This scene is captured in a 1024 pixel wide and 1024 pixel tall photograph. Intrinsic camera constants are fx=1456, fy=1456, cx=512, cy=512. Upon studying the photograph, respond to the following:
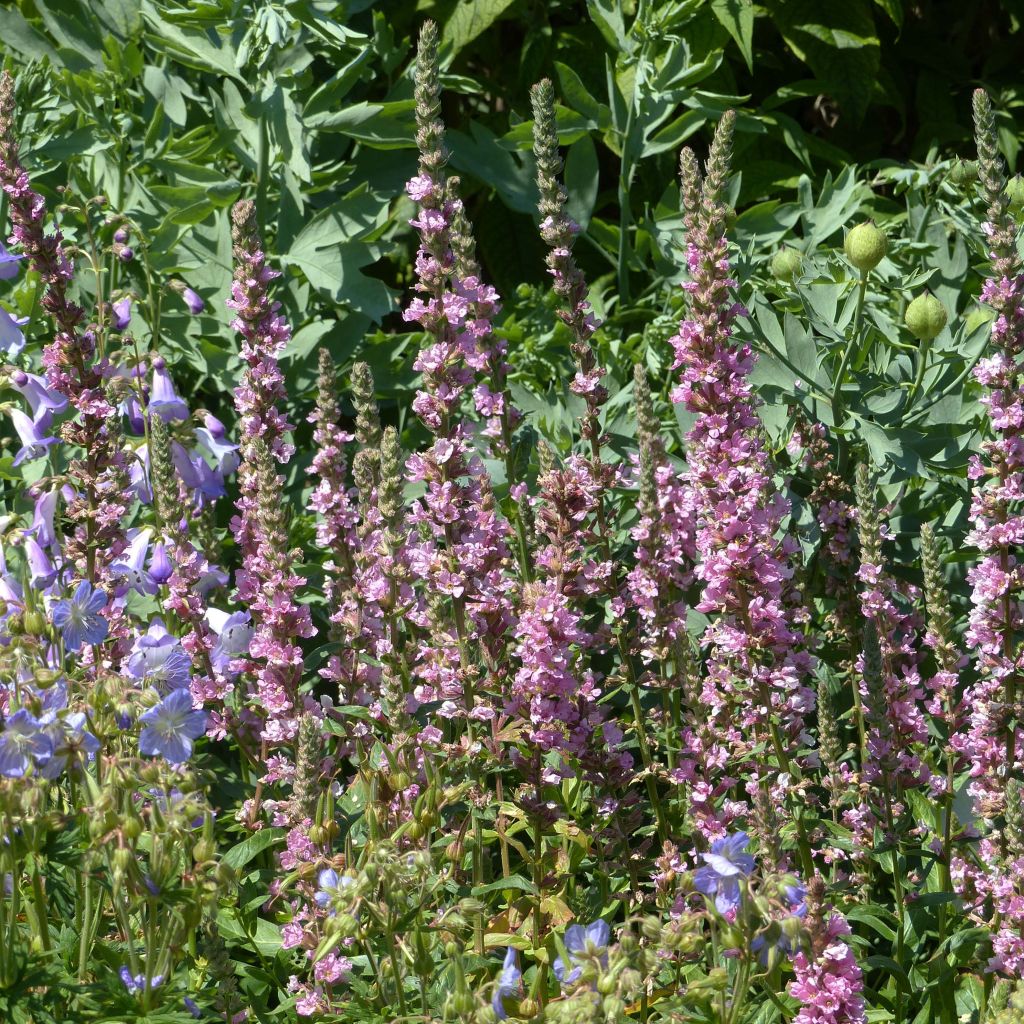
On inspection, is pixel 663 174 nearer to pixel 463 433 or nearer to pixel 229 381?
pixel 229 381

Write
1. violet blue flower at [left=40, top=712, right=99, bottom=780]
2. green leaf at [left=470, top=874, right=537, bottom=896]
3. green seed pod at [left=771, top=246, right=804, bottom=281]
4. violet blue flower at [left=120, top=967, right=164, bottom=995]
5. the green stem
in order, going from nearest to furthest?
violet blue flower at [left=40, top=712, right=99, bottom=780]
violet blue flower at [left=120, top=967, right=164, bottom=995]
green leaf at [left=470, top=874, right=537, bottom=896]
the green stem
green seed pod at [left=771, top=246, right=804, bottom=281]

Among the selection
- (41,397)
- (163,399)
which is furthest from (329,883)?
(163,399)

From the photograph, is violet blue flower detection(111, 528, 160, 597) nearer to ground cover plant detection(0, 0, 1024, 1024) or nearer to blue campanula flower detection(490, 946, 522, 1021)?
ground cover plant detection(0, 0, 1024, 1024)

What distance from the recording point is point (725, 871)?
6.17 ft

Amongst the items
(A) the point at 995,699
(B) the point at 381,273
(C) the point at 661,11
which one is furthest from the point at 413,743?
(B) the point at 381,273

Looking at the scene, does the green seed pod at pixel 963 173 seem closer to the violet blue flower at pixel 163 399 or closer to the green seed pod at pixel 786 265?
the green seed pod at pixel 786 265

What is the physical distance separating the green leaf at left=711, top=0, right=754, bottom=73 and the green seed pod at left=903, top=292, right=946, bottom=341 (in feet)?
4.01

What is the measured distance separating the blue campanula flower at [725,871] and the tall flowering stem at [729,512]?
1.57 ft

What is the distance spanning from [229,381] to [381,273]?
126 cm

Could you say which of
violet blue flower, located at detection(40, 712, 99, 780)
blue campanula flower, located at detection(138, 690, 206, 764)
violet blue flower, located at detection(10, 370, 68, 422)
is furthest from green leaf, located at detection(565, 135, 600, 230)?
violet blue flower, located at detection(40, 712, 99, 780)

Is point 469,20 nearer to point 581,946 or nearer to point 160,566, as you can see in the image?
point 160,566

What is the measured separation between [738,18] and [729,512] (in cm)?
208

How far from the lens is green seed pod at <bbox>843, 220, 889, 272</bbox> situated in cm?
275

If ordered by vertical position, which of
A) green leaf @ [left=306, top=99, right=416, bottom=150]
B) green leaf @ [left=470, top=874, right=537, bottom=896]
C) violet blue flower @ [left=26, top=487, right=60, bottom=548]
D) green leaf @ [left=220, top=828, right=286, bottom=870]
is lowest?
green leaf @ [left=470, top=874, right=537, bottom=896]
